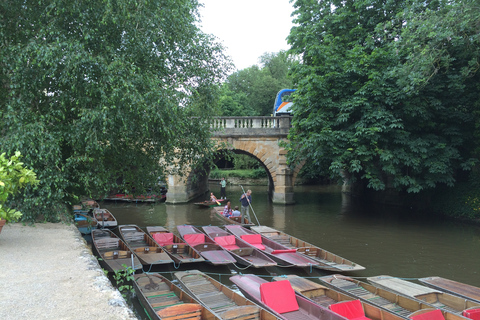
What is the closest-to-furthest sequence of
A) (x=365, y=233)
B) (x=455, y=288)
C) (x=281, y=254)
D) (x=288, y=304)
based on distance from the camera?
(x=288, y=304) < (x=455, y=288) < (x=281, y=254) < (x=365, y=233)

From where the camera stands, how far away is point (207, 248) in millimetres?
8320

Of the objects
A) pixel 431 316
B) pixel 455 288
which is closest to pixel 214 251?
pixel 431 316

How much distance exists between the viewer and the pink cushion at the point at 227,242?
8.74m

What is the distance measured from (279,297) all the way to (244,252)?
2.81 metres

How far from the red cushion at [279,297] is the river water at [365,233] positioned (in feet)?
6.21

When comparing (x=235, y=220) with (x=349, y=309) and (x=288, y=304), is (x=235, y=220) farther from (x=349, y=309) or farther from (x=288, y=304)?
(x=349, y=309)

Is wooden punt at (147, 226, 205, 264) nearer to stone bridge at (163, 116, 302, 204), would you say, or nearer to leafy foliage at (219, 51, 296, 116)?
stone bridge at (163, 116, 302, 204)

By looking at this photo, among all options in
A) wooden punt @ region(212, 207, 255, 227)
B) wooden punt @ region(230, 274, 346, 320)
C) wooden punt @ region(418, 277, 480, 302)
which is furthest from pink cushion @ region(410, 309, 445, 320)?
wooden punt @ region(212, 207, 255, 227)

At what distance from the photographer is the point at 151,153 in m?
8.29

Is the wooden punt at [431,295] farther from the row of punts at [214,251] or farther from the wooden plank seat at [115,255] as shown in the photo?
the wooden plank seat at [115,255]

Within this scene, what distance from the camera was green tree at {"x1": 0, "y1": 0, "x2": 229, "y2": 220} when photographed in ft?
20.5

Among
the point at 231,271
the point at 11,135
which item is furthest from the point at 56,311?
the point at 231,271

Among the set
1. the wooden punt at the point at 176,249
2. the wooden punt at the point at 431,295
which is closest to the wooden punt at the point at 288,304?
the wooden punt at the point at 431,295

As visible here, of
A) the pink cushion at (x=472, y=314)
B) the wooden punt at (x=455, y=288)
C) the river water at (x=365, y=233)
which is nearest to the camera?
the pink cushion at (x=472, y=314)
